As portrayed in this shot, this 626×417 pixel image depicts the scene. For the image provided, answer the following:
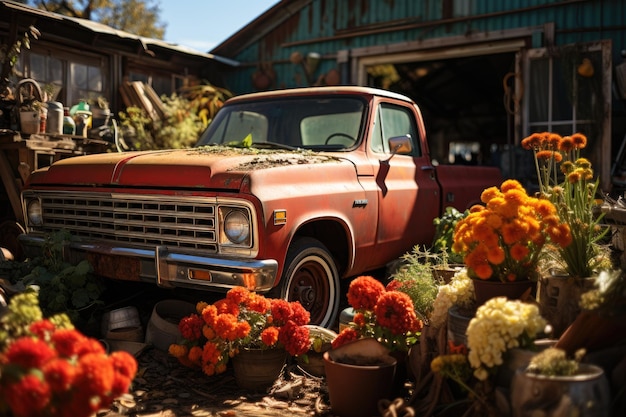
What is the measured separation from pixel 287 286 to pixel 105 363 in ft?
6.32

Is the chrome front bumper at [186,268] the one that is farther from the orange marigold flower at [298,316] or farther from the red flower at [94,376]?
the red flower at [94,376]

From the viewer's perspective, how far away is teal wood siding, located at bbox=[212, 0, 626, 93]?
8.83 metres

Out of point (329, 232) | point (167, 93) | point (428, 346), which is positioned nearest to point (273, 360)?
point (428, 346)

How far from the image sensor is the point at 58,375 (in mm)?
1908

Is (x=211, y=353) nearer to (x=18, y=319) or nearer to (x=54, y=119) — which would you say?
(x=18, y=319)

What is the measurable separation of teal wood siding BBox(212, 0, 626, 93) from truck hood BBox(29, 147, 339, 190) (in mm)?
6357

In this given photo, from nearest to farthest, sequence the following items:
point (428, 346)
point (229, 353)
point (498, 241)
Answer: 1. point (498, 241)
2. point (428, 346)
3. point (229, 353)

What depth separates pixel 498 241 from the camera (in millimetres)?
2861

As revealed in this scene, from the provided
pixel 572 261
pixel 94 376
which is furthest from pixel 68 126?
pixel 572 261

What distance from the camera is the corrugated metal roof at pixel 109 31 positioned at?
787 cm

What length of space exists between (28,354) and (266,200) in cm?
187

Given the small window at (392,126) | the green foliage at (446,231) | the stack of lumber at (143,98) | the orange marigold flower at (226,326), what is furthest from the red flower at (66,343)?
the stack of lumber at (143,98)

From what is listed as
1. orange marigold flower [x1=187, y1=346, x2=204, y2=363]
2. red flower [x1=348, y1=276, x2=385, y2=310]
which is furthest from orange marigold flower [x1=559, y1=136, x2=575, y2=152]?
orange marigold flower [x1=187, y1=346, x2=204, y2=363]

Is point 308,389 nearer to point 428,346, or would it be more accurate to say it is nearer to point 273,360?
point 273,360
